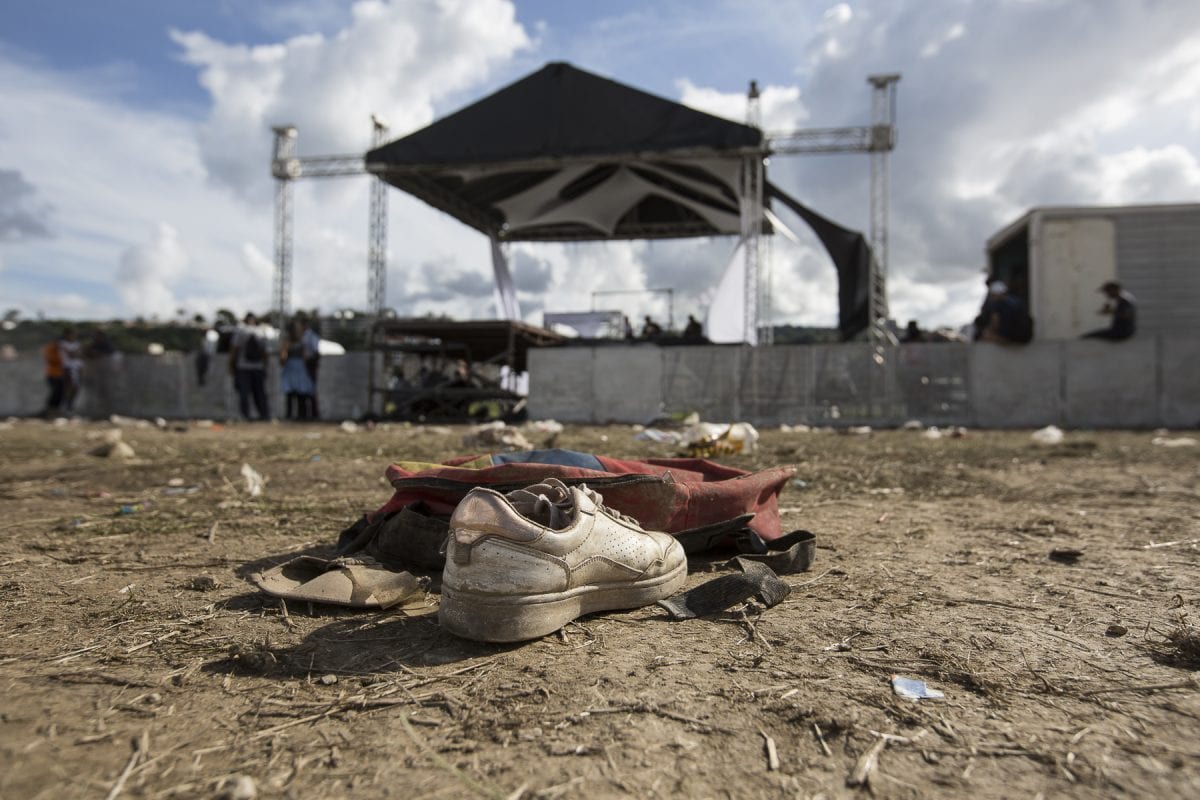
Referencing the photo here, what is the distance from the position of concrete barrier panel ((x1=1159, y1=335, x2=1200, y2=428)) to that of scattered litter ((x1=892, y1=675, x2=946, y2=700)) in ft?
42.7

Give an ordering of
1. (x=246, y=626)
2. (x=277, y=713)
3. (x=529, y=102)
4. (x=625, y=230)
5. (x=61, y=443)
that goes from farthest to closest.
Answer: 1. (x=625, y=230)
2. (x=529, y=102)
3. (x=61, y=443)
4. (x=246, y=626)
5. (x=277, y=713)

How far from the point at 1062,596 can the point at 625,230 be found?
1998 cm

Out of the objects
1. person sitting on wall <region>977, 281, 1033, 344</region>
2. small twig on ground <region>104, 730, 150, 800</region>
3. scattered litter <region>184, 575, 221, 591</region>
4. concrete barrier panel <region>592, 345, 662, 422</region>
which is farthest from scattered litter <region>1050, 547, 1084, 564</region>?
person sitting on wall <region>977, 281, 1033, 344</region>

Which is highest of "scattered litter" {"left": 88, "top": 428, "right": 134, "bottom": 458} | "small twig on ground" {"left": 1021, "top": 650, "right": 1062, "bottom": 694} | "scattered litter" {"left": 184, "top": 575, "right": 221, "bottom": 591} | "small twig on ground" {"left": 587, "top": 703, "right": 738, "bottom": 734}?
"scattered litter" {"left": 88, "top": 428, "right": 134, "bottom": 458}

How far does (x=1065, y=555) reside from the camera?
2.71 meters

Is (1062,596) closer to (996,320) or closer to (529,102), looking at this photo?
(996,320)

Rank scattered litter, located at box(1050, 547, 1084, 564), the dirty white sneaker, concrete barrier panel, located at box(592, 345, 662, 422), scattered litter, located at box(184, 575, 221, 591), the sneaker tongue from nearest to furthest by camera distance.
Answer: the dirty white sneaker, the sneaker tongue, scattered litter, located at box(184, 575, 221, 591), scattered litter, located at box(1050, 547, 1084, 564), concrete barrier panel, located at box(592, 345, 662, 422)

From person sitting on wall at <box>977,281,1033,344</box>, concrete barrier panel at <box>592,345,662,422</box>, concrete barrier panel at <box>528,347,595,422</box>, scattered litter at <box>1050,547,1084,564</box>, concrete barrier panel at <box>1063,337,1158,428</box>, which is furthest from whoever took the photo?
concrete barrier panel at <box>528,347,595,422</box>

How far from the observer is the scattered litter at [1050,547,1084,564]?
2.66 meters

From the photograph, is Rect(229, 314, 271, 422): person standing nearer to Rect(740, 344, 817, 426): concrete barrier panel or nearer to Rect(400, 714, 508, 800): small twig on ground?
Rect(740, 344, 817, 426): concrete barrier panel

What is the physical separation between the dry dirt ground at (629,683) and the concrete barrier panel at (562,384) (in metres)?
9.58

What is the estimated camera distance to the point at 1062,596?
219 cm

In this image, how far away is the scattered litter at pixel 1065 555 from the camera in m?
2.66

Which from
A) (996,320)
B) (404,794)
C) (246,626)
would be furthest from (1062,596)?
(996,320)
